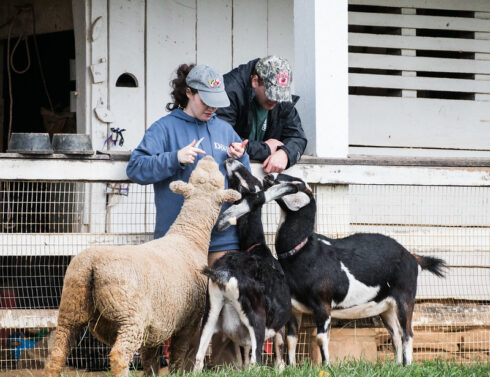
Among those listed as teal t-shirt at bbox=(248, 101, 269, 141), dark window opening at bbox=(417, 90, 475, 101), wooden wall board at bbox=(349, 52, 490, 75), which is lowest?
teal t-shirt at bbox=(248, 101, 269, 141)

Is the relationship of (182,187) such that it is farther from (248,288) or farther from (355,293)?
(355,293)

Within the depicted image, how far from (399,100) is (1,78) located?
4.97m

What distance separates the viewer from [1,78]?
10.1 m

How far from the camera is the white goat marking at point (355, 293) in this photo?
5766mm

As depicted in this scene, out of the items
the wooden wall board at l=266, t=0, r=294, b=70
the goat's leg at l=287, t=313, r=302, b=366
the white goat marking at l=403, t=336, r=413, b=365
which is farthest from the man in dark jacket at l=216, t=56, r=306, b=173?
the wooden wall board at l=266, t=0, r=294, b=70

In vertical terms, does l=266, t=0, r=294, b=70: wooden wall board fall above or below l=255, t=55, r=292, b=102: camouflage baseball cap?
above

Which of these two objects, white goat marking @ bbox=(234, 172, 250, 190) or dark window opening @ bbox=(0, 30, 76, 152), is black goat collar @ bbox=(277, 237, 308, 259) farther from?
dark window opening @ bbox=(0, 30, 76, 152)

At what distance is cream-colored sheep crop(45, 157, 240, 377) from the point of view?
14.5 feet

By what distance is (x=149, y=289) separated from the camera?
14.9 feet

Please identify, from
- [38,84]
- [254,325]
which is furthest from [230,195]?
[38,84]

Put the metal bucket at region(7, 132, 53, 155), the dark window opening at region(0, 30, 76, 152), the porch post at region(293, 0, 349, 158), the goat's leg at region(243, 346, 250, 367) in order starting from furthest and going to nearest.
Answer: the dark window opening at region(0, 30, 76, 152) < the porch post at region(293, 0, 349, 158) < the metal bucket at region(7, 132, 53, 155) < the goat's leg at region(243, 346, 250, 367)

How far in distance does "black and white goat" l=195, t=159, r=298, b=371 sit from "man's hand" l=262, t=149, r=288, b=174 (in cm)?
41

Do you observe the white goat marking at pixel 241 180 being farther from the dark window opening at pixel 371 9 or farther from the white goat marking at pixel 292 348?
the dark window opening at pixel 371 9

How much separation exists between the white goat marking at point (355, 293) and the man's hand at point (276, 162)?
2.76 feet
